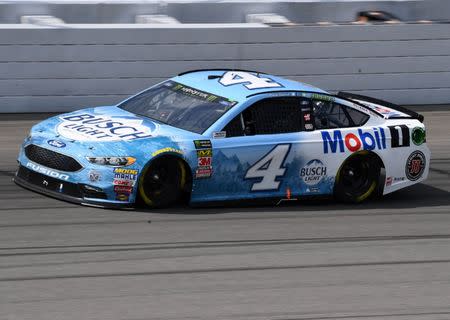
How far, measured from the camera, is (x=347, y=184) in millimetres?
10297

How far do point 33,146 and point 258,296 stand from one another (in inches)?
133

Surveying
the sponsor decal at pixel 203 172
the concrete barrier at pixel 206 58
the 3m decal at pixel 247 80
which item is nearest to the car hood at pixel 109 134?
the sponsor decal at pixel 203 172

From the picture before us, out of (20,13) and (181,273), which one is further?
(20,13)

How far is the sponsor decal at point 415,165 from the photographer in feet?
34.4

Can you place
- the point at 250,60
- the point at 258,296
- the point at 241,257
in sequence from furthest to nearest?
1. the point at 250,60
2. the point at 241,257
3. the point at 258,296

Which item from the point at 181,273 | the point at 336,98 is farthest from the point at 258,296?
the point at 336,98

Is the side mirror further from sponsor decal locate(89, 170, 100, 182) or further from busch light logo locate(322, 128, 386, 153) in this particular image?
sponsor decal locate(89, 170, 100, 182)

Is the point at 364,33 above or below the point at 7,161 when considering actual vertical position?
above

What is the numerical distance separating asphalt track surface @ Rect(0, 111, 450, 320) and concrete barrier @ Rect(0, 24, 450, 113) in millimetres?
3817

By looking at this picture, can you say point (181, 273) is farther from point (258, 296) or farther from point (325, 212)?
point (325, 212)

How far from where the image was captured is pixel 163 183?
9.33 metres

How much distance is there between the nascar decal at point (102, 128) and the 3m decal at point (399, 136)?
248 centimetres

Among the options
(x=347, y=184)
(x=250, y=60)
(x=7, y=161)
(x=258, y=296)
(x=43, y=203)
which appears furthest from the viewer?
(x=250, y=60)

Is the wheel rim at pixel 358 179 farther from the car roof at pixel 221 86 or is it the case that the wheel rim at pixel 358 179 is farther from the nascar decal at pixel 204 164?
the nascar decal at pixel 204 164
